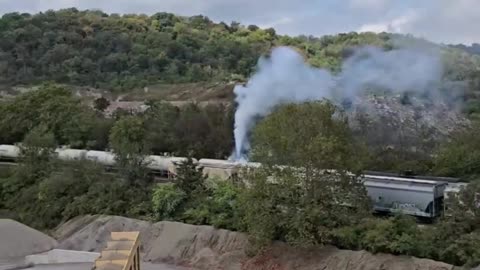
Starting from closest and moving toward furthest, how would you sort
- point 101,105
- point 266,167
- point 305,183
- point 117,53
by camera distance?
point 305,183 < point 266,167 < point 101,105 < point 117,53

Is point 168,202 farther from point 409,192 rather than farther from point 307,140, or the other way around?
point 409,192

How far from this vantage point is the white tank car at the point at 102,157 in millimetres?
47319

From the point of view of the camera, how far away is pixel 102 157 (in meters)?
48.7

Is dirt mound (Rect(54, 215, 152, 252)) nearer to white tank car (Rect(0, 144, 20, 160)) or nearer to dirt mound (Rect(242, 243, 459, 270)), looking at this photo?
dirt mound (Rect(242, 243, 459, 270))

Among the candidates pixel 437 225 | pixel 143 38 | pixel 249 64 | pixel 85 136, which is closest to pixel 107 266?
pixel 437 225

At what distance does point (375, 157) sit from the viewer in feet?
137

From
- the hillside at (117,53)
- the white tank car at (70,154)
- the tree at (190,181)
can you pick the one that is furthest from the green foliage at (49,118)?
the hillside at (117,53)

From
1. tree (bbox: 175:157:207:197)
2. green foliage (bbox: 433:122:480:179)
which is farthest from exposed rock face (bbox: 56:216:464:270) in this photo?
green foliage (bbox: 433:122:480:179)

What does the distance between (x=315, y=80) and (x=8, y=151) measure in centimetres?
2420

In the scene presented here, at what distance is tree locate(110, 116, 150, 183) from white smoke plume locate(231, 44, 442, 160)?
6.80 m

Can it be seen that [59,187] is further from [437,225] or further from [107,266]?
[107,266]

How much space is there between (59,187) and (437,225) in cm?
2415

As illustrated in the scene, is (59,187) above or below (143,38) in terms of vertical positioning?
below

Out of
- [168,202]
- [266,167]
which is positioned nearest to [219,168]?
[168,202]
